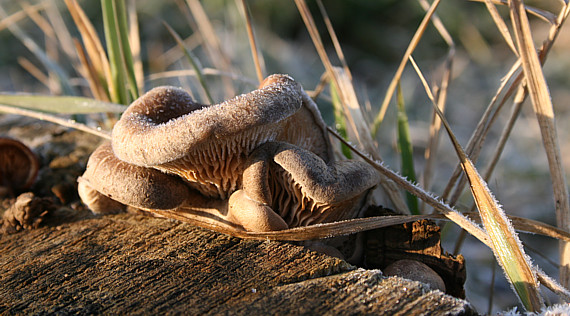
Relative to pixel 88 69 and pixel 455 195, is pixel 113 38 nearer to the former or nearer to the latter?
pixel 88 69

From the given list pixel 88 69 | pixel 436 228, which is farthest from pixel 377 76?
pixel 436 228

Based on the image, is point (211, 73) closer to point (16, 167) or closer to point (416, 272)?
point (16, 167)

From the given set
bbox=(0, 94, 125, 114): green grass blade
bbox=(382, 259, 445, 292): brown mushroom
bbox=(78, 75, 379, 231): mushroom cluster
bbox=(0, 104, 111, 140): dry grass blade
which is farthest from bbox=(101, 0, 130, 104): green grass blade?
bbox=(382, 259, 445, 292): brown mushroom

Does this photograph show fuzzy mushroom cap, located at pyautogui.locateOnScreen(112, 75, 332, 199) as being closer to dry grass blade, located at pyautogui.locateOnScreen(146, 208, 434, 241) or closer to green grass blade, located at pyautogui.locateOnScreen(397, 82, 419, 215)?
dry grass blade, located at pyautogui.locateOnScreen(146, 208, 434, 241)

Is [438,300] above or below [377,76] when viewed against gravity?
below

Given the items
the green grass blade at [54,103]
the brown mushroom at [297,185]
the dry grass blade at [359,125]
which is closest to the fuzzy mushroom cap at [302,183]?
the brown mushroom at [297,185]

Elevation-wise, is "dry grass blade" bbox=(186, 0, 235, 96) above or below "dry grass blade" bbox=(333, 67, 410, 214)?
above

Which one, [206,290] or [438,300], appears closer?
[438,300]
